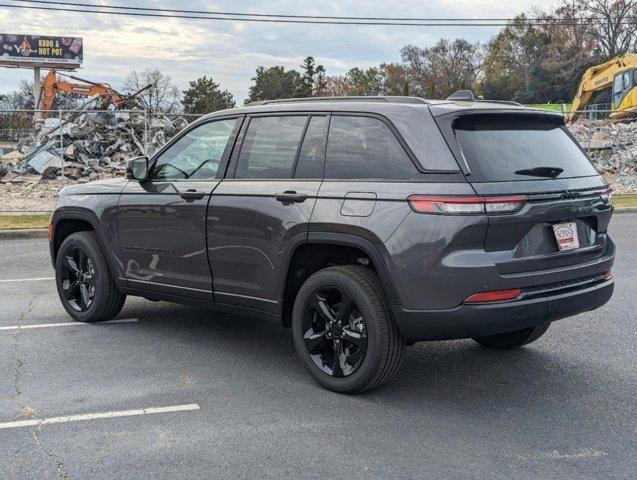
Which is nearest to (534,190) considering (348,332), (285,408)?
(348,332)

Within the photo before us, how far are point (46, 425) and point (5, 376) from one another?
1.04 metres

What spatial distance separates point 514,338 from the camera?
5402 mm

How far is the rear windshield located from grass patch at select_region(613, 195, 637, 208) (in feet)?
42.3

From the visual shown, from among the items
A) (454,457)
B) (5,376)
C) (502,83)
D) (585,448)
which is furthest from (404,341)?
(502,83)

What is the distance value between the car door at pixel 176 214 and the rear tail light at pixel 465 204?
6.00 ft

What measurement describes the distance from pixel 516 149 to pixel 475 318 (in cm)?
113

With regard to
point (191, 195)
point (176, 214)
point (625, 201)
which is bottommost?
point (625, 201)

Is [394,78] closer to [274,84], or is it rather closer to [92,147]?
[274,84]

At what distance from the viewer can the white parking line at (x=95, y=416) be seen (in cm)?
404

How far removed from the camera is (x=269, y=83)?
9488cm

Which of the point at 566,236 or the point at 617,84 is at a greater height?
the point at 617,84

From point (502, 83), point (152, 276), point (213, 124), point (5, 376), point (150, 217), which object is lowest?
Result: point (5, 376)

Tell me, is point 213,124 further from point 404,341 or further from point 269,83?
point 269,83

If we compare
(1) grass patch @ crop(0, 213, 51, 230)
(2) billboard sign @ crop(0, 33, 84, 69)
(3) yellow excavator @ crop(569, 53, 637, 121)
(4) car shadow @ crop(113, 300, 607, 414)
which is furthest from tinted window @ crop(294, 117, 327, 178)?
(2) billboard sign @ crop(0, 33, 84, 69)
